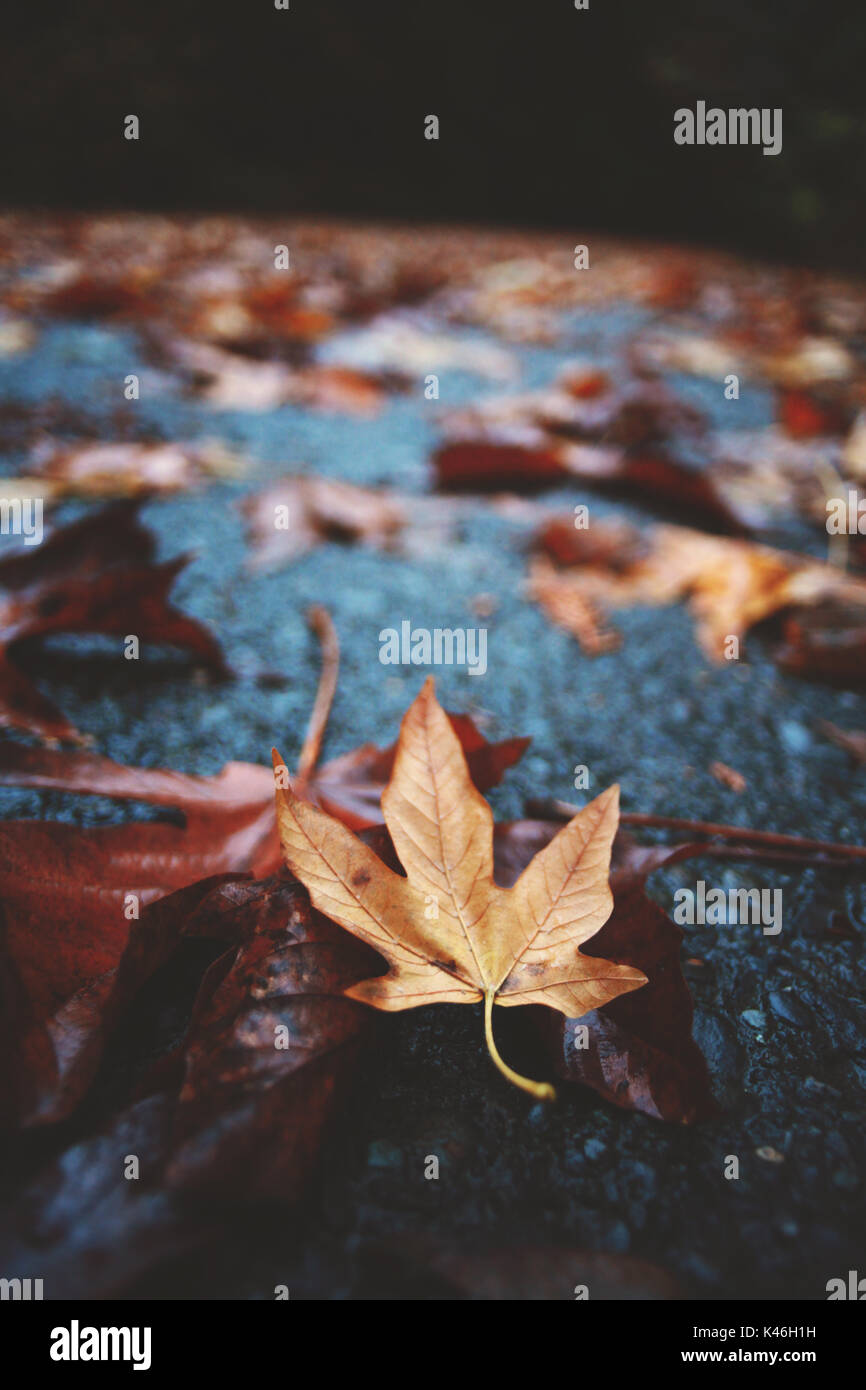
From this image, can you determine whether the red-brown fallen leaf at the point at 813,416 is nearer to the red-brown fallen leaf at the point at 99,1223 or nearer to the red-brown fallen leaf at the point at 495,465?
the red-brown fallen leaf at the point at 495,465

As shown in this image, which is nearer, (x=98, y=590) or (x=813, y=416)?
(x=98, y=590)

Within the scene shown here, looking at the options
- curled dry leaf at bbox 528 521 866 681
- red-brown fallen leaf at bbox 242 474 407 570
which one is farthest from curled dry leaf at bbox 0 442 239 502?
curled dry leaf at bbox 528 521 866 681

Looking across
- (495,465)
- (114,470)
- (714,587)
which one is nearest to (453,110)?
(495,465)

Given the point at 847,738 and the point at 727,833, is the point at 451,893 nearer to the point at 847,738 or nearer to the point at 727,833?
the point at 727,833

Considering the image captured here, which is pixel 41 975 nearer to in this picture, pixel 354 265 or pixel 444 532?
pixel 444 532

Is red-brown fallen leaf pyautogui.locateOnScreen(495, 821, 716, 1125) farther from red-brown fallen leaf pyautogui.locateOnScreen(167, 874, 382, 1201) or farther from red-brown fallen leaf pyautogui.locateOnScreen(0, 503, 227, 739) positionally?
red-brown fallen leaf pyautogui.locateOnScreen(0, 503, 227, 739)
